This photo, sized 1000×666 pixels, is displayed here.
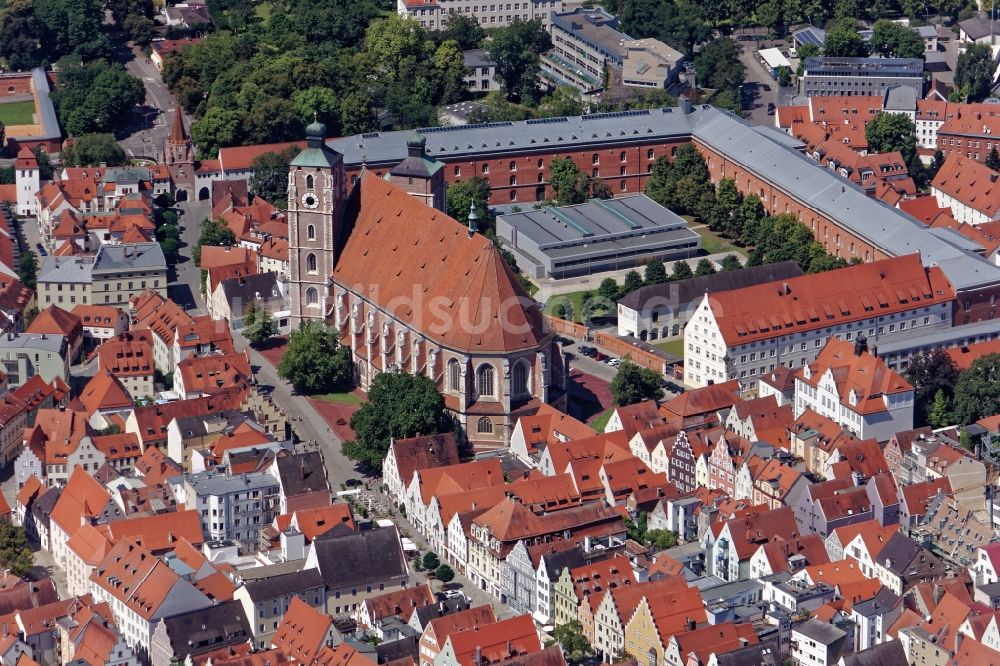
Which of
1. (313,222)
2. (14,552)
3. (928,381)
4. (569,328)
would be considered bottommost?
(569,328)

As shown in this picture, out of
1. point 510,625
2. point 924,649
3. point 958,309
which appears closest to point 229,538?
point 510,625

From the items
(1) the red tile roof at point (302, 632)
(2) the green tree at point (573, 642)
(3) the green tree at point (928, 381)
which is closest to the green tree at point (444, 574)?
(2) the green tree at point (573, 642)

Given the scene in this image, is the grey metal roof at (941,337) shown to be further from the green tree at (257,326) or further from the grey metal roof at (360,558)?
the green tree at (257,326)

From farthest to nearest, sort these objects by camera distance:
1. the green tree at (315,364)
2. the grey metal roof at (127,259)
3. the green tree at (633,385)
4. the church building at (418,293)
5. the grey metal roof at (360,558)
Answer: the grey metal roof at (127,259)
the green tree at (315,364)
the green tree at (633,385)
the church building at (418,293)
the grey metal roof at (360,558)

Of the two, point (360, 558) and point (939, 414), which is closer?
point (360, 558)

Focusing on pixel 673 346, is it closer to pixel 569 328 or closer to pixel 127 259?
pixel 569 328

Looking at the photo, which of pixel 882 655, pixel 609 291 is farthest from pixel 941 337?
pixel 882 655

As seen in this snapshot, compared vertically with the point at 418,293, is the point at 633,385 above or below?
below
